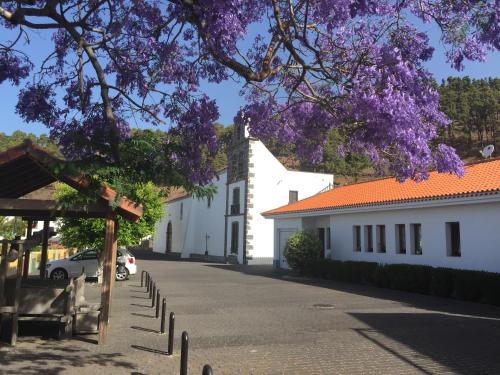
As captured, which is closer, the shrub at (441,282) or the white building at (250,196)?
the shrub at (441,282)

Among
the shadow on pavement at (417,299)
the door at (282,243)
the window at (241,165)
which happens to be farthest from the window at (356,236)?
the window at (241,165)

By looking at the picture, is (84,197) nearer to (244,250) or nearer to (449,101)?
(244,250)

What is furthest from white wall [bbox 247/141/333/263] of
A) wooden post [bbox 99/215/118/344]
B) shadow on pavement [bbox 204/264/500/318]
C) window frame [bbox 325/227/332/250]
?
wooden post [bbox 99/215/118/344]

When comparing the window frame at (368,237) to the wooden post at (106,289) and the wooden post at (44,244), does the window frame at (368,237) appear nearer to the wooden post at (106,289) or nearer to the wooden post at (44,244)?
the wooden post at (44,244)

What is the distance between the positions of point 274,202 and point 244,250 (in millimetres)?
4628

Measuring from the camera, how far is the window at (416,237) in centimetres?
1976

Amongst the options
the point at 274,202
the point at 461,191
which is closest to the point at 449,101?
the point at 274,202

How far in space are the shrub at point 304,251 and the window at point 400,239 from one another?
5.33m

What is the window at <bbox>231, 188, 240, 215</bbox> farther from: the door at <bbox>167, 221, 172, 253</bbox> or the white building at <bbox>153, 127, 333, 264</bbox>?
the door at <bbox>167, 221, 172, 253</bbox>

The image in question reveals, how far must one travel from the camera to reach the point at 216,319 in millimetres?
12102

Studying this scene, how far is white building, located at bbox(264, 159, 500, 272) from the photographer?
16.5 m

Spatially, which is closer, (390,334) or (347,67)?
(347,67)

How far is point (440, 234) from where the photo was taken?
726 inches

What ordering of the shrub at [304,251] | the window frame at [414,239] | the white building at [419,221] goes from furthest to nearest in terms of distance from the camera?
the shrub at [304,251]
the window frame at [414,239]
the white building at [419,221]
